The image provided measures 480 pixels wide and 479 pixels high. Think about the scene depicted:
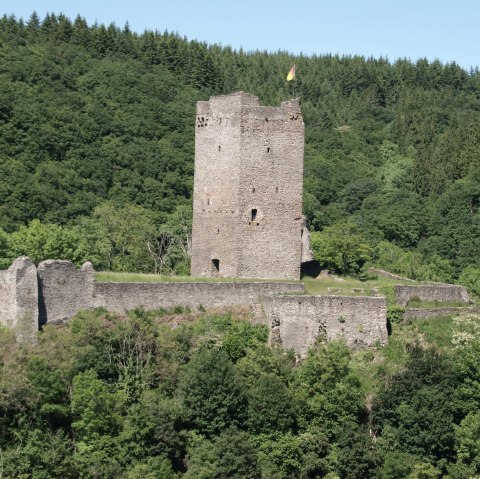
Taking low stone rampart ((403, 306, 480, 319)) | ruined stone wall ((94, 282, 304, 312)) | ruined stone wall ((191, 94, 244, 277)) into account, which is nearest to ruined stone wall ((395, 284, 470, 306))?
low stone rampart ((403, 306, 480, 319))

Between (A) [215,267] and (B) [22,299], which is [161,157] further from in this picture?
(B) [22,299]

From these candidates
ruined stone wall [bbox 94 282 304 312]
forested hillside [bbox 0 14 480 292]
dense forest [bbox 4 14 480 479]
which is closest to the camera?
dense forest [bbox 4 14 480 479]

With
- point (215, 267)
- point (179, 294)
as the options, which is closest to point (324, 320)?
point (179, 294)

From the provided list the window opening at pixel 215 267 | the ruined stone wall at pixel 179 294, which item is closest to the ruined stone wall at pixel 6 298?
the ruined stone wall at pixel 179 294

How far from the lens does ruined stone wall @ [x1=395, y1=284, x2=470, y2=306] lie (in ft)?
152

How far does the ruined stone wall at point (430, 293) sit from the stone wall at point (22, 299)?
13653mm

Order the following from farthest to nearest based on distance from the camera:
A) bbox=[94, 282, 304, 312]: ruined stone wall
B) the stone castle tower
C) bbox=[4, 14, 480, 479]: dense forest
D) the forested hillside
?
the forested hillside, the stone castle tower, bbox=[94, 282, 304, 312]: ruined stone wall, bbox=[4, 14, 480, 479]: dense forest

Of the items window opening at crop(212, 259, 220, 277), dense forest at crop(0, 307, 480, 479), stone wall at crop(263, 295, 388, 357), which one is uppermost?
window opening at crop(212, 259, 220, 277)

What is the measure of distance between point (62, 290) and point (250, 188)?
8983 mm

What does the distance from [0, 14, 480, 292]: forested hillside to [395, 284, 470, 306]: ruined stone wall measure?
7.03m

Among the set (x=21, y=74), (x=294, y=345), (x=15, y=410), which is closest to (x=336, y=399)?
(x=294, y=345)

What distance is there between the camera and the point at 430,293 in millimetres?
47188

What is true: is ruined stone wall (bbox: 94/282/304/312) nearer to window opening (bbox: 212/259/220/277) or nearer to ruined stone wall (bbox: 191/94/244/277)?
ruined stone wall (bbox: 191/94/244/277)

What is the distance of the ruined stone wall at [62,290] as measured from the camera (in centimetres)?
4153
